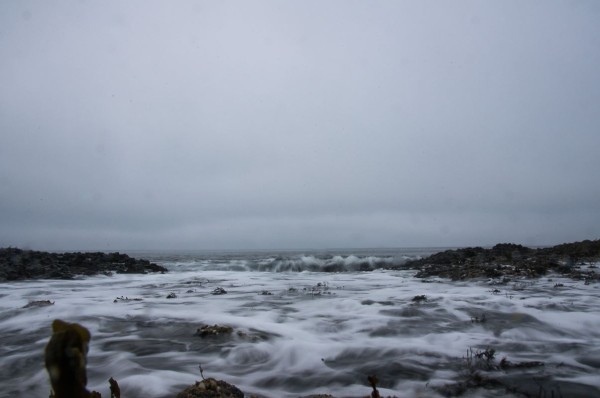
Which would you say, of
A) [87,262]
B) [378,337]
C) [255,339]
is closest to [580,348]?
[378,337]

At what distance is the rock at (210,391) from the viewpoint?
139 inches

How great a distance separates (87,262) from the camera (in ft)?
70.8

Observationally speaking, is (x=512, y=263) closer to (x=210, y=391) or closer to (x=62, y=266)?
(x=210, y=391)

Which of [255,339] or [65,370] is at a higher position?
[65,370]

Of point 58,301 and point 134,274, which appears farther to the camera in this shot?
point 134,274

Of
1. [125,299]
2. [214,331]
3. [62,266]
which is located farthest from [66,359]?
[62,266]

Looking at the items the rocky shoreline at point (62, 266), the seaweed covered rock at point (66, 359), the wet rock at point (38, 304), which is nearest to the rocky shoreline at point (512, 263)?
the wet rock at point (38, 304)

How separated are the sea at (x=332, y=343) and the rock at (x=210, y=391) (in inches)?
28.8

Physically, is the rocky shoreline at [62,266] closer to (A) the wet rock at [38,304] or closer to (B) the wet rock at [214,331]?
(A) the wet rock at [38,304]

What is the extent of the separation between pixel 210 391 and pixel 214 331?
3221 mm

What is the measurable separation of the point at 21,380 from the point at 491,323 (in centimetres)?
699

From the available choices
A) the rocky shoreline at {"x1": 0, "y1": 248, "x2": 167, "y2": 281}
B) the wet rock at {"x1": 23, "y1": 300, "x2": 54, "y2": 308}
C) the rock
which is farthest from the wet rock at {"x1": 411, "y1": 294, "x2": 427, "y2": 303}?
the rocky shoreline at {"x1": 0, "y1": 248, "x2": 167, "y2": 281}

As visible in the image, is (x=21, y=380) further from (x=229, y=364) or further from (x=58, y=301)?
(x=58, y=301)

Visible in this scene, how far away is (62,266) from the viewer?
65.5ft
